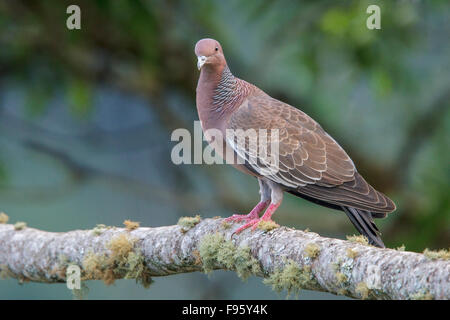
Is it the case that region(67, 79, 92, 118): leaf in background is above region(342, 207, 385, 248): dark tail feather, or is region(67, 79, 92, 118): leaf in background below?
above

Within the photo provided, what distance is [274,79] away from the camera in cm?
719

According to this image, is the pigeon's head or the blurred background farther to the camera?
the blurred background

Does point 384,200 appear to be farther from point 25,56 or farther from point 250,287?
point 250,287

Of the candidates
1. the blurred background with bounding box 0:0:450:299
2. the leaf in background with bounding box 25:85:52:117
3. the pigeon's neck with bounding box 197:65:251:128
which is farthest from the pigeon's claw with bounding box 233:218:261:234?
the leaf in background with bounding box 25:85:52:117

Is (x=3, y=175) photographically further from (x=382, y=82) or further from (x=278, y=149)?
(x=382, y=82)

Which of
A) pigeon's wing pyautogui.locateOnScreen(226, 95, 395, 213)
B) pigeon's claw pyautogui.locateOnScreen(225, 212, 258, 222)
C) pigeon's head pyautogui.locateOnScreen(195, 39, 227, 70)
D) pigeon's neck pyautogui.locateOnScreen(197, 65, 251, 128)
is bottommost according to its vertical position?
pigeon's claw pyautogui.locateOnScreen(225, 212, 258, 222)

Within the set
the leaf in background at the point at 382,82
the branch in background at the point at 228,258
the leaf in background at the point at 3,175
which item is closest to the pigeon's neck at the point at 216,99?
the branch in background at the point at 228,258

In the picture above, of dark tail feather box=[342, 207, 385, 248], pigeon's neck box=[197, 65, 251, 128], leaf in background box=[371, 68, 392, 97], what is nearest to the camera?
dark tail feather box=[342, 207, 385, 248]

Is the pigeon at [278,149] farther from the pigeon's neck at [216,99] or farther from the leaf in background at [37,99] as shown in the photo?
the leaf in background at [37,99]

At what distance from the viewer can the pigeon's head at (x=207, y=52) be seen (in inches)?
151

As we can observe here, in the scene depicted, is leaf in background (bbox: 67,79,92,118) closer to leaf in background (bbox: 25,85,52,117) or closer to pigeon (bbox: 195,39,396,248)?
leaf in background (bbox: 25,85,52,117)

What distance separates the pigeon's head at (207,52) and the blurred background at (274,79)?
56.3 inches

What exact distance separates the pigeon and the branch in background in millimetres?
339

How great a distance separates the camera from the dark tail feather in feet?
11.9
